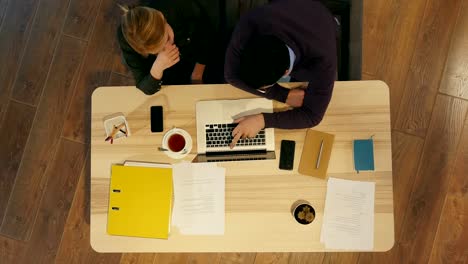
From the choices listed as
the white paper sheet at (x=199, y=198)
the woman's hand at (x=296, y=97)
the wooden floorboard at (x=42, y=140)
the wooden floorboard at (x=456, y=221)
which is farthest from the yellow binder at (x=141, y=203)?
the wooden floorboard at (x=456, y=221)

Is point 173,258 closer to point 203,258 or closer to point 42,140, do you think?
point 203,258

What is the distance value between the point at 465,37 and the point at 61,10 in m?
2.39

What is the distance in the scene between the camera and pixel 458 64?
6.47 feet

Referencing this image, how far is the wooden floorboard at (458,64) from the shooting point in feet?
6.45

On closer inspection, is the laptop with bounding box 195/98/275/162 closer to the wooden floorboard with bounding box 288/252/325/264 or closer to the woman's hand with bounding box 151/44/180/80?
the woman's hand with bounding box 151/44/180/80

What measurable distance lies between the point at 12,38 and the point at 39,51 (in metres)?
0.20

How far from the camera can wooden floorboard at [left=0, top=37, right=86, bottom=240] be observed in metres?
2.06

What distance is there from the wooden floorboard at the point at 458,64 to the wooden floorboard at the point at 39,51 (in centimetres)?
228

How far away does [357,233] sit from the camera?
130 centimetres

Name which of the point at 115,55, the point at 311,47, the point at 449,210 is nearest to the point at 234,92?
the point at 311,47

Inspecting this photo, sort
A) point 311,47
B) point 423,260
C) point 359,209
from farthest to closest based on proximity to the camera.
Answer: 1. point 423,260
2. point 359,209
3. point 311,47

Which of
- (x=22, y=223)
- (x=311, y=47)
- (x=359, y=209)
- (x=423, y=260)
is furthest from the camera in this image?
(x=22, y=223)

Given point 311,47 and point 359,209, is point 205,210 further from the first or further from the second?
point 311,47

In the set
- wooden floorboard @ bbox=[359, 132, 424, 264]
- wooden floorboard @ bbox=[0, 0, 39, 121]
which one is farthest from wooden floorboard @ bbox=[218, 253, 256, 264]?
wooden floorboard @ bbox=[0, 0, 39, 121]
